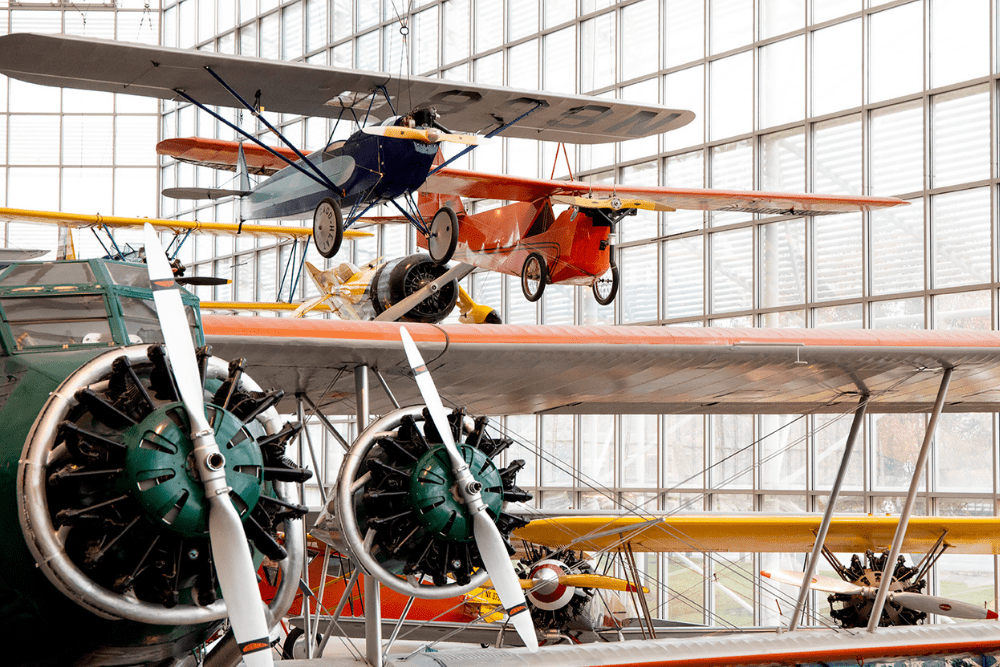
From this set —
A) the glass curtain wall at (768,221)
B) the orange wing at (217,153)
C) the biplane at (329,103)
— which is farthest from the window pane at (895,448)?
the orange wing at (217,153)

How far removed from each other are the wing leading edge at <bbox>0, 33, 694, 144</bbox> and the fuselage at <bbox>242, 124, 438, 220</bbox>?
0.69 m

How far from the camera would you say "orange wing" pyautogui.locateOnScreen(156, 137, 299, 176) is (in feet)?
55.1

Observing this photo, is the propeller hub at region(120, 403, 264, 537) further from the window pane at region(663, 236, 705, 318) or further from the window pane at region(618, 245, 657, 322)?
the window pane at region(618, 245, 657, 322)

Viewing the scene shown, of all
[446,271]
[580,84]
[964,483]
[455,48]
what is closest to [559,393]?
[446,271]

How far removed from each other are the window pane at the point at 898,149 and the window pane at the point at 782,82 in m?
1.76

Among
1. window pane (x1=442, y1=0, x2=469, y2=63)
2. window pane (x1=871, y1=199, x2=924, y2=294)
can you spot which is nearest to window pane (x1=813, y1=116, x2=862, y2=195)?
window pane (x1=871, y1=199, x2=924, y2=294)

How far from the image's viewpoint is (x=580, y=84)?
25.5m

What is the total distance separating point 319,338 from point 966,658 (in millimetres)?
6006

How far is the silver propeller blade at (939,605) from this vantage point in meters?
12.9

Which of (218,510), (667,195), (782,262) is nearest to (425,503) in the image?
(218,510)

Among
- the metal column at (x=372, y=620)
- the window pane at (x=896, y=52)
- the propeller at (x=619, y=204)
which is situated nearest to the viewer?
the metal column at (x=372, y=620)

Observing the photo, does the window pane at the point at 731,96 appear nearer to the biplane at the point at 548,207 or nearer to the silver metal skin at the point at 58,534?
the biplane at the point at 548,207

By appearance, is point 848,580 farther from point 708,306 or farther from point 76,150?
point 76,150

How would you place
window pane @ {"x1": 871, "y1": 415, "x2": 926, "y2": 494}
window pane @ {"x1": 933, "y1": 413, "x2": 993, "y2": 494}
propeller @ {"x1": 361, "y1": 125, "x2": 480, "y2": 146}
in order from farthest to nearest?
1. window pane @ {"x1": 871, "y1": 415, "x2": 926, "y2": 494}
2. window pane @ {"x1": 933, "y1": 413, "x2": 993, "y2": 494}
3. propeller @ {"x1": 361, "y1": 125, "x2": 480, "y2": 146}
